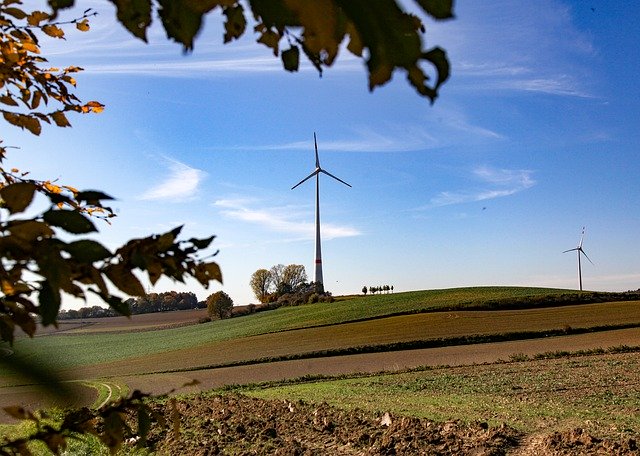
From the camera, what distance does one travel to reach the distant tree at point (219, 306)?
58250 millimetres

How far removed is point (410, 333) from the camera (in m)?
30.9

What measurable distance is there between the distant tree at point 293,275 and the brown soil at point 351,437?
6881 centimetres

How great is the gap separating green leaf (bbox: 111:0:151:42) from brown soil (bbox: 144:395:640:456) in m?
5.68

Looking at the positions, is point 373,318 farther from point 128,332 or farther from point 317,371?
point 128,332

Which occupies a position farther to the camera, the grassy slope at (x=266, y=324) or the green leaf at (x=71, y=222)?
the grassy slope at (x=266, y=324)

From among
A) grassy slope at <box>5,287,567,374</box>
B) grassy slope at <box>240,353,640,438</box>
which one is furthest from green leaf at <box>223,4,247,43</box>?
grassy slope at <box>5,287,567,374</box>

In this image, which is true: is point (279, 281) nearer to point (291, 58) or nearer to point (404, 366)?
point (404, 366)

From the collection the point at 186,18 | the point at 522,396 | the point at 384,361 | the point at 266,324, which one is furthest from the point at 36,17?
the point at 266,324

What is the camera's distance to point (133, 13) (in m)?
1.19

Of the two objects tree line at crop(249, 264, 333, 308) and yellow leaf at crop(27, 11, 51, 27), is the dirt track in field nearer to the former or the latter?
yellow leaf at crop(27, 11, 51, 27)

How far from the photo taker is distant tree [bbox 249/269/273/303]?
7919 cm

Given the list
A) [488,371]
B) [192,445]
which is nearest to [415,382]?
Answer: [488,371]

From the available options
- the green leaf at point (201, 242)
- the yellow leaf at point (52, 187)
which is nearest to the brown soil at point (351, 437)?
A: the yellow leaf at point (52, 187)

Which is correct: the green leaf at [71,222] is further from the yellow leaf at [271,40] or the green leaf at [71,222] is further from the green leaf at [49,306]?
the yellow leaf at [271,40]
